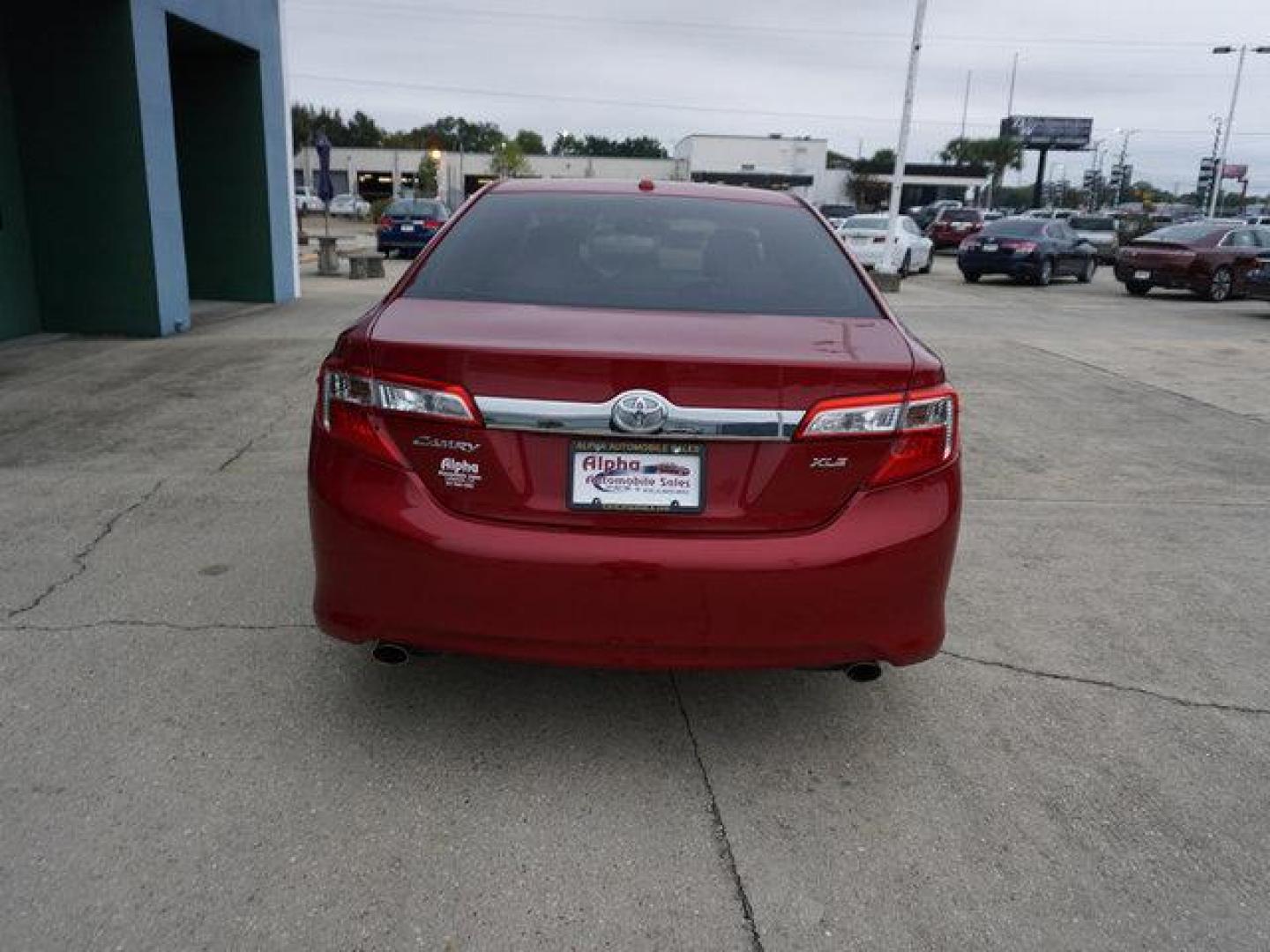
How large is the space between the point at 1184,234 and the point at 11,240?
20994mm

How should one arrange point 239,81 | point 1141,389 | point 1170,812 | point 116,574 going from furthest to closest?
point 239,81
point 1141,389
point 116,574
point 1170,812

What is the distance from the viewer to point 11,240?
1059 cm

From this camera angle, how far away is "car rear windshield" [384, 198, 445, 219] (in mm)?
26016

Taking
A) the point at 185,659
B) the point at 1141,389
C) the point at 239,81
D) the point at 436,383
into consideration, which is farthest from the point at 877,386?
the point at 239,81

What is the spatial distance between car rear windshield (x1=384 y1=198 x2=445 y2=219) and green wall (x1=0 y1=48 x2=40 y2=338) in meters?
15.6

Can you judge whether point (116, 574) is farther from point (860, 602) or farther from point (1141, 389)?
point (1141, 389)

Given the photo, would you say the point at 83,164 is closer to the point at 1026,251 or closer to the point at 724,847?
the point at 724,847

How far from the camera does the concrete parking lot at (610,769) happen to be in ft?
7.87

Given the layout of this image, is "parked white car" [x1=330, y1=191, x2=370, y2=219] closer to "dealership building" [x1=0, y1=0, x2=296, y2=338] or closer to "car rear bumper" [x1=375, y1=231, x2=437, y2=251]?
"car rear bumper" [x1=375, y1=231, x2=437, y2=251]

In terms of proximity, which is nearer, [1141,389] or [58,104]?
[1141,389]

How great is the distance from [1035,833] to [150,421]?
6344 millimetres

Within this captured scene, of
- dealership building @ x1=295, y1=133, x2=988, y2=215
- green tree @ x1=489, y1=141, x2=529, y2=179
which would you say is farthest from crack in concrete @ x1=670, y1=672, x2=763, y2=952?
dealership building @ x1=295, y1=133, x2=988, y2=215

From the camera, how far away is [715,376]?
2.61 meters

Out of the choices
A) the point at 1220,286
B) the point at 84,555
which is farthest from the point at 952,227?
the point at 84,555
